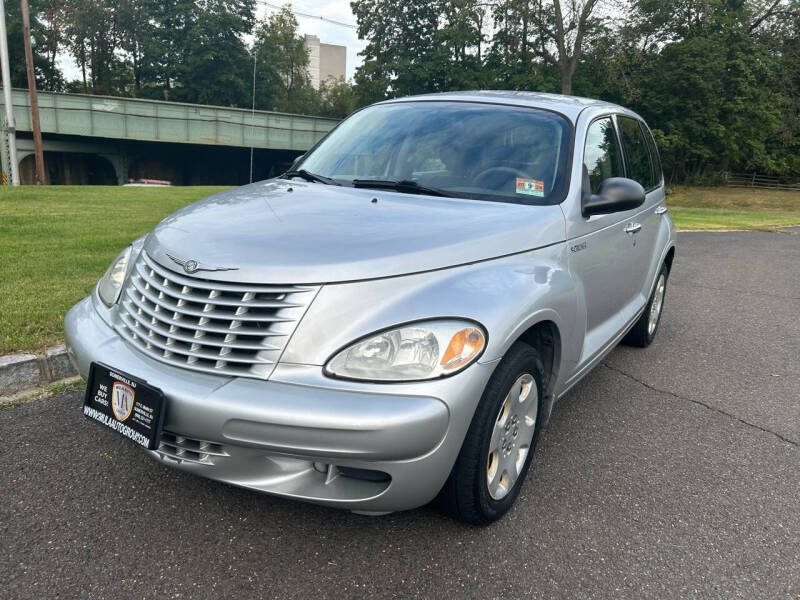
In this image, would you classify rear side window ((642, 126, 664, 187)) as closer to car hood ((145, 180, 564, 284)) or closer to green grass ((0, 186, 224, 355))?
car hood ((145, 180, 564, 284))

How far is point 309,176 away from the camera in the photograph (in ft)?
11.9

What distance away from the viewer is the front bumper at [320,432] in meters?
1.98

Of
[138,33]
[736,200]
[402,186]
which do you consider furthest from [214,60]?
[402,186]

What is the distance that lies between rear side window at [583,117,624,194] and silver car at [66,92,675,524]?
32 cm

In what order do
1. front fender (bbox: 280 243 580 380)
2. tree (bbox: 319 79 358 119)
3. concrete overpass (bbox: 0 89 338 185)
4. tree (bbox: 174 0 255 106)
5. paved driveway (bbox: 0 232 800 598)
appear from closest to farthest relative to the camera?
front fender (bbox: 280 243 580 380) → paved driveway (bbox: 0 232 800 598) → concrete overpass (bbox: 0 89 338 185) → tree (bbox: 174 0 255 106) → tree (bbox: 319 79 358 119)

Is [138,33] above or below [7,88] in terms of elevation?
above

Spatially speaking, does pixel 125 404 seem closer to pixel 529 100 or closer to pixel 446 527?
pixel 446 527

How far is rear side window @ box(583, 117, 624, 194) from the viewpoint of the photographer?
11.4 feet

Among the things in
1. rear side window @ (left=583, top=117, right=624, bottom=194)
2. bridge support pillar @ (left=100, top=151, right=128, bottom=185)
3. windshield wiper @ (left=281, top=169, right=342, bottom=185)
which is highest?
rear side window @ (left=583, top=117, right=624, bottom=194)

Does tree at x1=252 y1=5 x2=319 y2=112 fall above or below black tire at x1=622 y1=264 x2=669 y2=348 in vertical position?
above

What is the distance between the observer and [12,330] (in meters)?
4.03

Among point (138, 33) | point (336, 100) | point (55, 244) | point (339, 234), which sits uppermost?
point (138, 33)

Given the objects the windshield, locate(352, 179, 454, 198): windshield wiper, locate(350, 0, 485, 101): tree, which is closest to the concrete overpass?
locate(350, 0, 485, 101): tree

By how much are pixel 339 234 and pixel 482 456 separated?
0.97 meters
